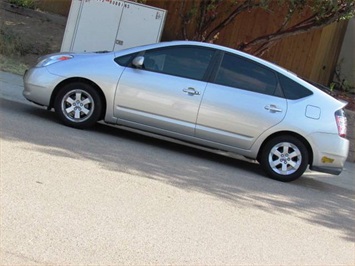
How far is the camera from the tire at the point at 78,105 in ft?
28.4

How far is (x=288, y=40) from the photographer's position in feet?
51.5

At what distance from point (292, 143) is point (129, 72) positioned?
248cm

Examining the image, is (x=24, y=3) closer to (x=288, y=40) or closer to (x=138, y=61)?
(x=288, y=40)

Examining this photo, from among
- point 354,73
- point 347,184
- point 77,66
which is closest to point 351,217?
point 347,184

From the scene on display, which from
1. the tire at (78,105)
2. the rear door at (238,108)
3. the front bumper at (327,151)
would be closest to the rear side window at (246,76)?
the rear door at (238,108)

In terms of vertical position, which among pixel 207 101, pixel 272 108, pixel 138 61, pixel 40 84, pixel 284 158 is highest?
pixel 138 61

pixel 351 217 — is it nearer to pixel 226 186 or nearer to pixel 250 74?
pixel 226 186

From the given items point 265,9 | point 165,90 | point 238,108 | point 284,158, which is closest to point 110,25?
point 265,9

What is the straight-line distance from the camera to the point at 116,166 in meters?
7.21

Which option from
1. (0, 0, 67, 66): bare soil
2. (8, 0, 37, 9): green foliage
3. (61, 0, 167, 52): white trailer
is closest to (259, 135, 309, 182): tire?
(61, 0, 167, 52): white trailer

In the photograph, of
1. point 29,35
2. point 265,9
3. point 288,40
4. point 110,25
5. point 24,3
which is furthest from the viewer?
point 24,3

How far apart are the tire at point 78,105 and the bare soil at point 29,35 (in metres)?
4.08

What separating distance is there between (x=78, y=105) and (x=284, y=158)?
9.86ft

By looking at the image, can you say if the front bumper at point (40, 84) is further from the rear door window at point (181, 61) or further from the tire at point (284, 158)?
the tire at point (284, 158)
